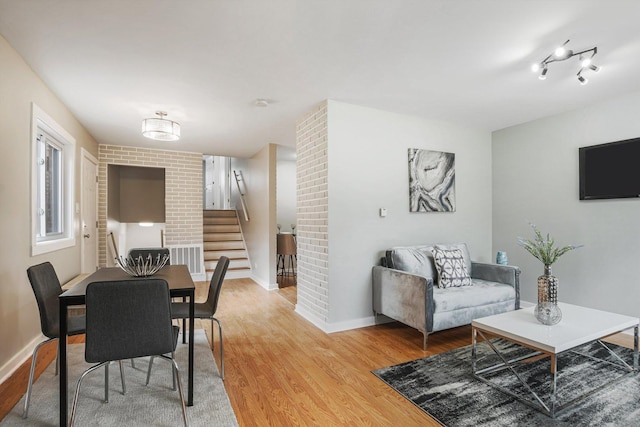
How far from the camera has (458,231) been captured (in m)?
4.46

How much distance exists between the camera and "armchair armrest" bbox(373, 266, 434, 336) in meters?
2.96

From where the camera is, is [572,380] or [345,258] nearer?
[572,380]

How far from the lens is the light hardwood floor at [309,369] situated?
2.00 meters

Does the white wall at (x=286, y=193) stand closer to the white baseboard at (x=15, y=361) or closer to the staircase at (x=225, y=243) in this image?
the staircase at (x=225, y=243)

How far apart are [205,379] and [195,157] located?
15.5 feet

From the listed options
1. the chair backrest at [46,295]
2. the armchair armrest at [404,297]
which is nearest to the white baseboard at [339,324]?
the armchair armrest at [404,297]

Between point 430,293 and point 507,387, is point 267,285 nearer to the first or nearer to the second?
point 430,293

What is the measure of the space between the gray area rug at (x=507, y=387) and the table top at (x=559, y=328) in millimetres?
379

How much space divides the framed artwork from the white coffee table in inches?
68.1

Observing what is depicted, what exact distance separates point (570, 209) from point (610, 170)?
22.5 inches

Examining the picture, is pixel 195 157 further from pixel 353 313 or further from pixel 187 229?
pixel 353 313

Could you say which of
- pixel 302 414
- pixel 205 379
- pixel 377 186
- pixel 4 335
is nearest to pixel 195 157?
pixel 377 186

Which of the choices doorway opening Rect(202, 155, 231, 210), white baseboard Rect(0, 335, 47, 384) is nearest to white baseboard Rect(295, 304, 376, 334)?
white baseboard Rect(0, 335, 47, 384)

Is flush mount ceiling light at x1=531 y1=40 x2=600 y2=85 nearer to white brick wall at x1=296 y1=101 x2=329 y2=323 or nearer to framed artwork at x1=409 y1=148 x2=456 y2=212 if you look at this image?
framed artwork at x1=409 y1=148 x2=456 y2=212
